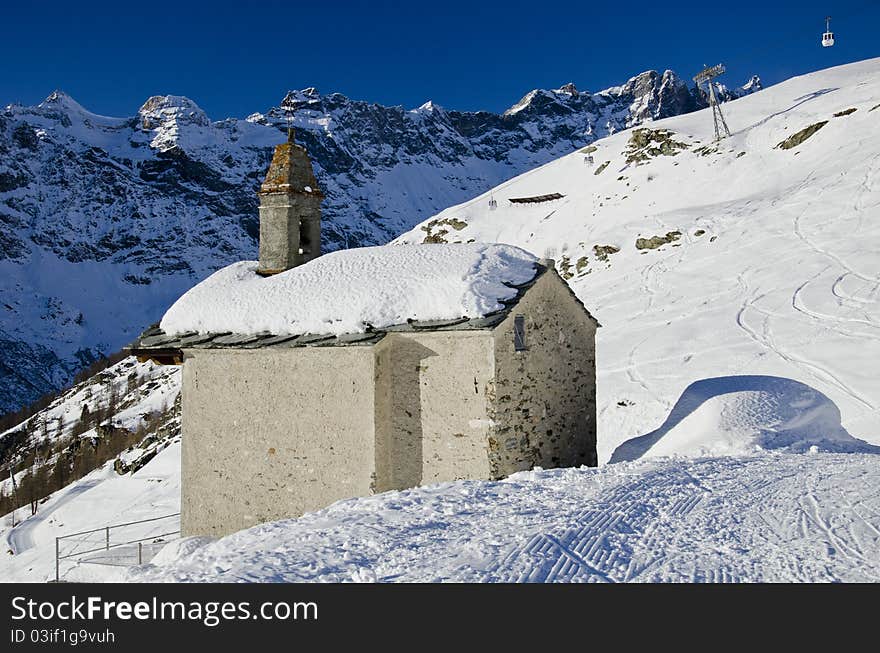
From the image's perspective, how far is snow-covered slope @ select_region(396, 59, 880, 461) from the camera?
16109 millimetres

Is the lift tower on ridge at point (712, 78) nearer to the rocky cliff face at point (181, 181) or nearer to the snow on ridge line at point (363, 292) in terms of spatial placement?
the snow on ridge line at point (363, 292)

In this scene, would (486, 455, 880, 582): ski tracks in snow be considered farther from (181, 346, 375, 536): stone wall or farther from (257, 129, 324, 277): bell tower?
(257, 129, 324, 277): bell tower

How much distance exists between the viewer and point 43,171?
151 meters

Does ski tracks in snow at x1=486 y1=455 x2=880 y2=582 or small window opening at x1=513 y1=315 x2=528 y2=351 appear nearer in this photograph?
ski tracks in snow at x1=486 y1=455 x2=880 y2=582

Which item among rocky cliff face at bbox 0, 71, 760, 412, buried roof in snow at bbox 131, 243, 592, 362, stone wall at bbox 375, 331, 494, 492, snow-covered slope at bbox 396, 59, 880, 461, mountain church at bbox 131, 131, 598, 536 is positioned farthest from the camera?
rocky cliff face at bbox 0, 71, 760, 412

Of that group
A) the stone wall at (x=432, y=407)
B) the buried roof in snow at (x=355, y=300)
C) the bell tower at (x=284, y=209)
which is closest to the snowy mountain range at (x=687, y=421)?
the stone wall at (x=432, y=407)

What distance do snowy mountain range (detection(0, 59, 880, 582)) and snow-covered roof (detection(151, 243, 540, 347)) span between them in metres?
2.55

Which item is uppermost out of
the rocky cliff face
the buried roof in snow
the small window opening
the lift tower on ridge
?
the rocky cliff face

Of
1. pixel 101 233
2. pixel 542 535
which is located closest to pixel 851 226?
pixel 542 535

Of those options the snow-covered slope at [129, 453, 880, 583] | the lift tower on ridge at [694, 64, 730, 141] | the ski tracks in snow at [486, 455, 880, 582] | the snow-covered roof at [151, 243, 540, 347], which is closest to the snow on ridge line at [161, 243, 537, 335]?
the snow-covered roof at [151, 243, 540, 347]

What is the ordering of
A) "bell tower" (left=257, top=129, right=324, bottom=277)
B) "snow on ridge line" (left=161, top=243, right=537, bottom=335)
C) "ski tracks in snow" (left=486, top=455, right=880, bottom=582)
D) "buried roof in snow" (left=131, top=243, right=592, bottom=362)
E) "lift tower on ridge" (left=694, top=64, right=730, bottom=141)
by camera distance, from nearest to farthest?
"ski tracks in snow" (left=486, top=455, right=880, bottom=582) < "buried roof in snow" (left=131, top=243, right=592, bottom=362) < "snow on ridge line" (left=161, top=243, right=537, bottom=335) < "bell tower" (left=257, top=129, right=324, bottom=277) < "lift tower on ridge" (left=694, top=64, right=730, bottom=141)

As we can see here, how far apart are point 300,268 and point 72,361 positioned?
347 feet

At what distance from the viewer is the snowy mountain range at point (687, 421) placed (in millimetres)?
5508
